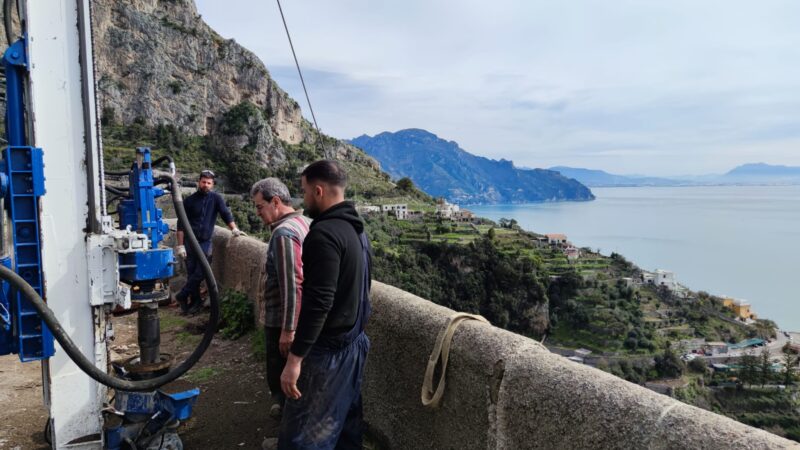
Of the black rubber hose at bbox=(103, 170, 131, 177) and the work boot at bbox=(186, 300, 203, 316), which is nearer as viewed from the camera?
the black rubber hose at bbox=(103, 170, 131, 177)

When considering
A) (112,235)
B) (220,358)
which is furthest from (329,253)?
(220,358)

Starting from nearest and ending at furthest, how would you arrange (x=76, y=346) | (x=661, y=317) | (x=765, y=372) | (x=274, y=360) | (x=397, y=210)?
(x=76, y=346) → (x=274, y=360) → (x=765, y=372) → (x=661, y=317) → (x=397, y=210)

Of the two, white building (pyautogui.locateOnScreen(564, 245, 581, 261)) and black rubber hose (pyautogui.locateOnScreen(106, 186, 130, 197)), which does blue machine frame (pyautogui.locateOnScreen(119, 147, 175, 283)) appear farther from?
white building (pyautogui.locateOnScreen(564, 245, 581, 261))

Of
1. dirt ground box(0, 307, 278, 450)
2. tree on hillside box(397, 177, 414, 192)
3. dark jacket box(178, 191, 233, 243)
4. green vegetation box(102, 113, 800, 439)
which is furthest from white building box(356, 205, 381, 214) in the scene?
dirt ground box(0, 307, 278, 450)

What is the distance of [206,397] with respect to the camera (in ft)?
15.2

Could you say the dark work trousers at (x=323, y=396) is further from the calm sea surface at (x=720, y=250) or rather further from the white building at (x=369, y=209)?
the calm sea surface at (x=720, y=250)

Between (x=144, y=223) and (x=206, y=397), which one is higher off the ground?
(x=144, y=223)

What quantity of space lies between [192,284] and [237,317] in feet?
3.71

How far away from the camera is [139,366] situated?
3.32 metres

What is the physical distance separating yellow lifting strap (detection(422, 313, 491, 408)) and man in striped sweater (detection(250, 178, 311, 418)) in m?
0.79

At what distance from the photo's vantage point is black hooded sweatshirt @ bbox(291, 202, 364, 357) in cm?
243

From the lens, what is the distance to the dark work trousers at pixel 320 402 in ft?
8.63

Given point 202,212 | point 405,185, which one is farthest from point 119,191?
point 405,185

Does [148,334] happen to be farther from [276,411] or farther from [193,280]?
[193,280]
